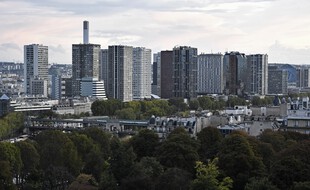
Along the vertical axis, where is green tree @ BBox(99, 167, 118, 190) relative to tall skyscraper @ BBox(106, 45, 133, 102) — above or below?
below

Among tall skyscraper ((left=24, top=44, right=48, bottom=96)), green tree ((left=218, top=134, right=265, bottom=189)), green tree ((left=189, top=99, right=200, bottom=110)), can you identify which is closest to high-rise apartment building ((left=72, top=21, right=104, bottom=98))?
tall skyscraper ((left=24, top=44, right=48, bottom=96))

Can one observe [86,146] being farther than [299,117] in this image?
No

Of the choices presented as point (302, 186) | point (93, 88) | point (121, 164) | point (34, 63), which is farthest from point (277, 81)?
point (302, 186)

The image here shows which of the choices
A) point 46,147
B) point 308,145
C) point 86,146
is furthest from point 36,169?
point 308,145

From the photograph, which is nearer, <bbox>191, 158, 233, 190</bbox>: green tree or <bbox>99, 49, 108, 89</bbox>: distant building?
<bbox>191, 158, 233, 190</bbox>: green tree

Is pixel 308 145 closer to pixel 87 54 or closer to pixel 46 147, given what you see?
pixel 46 147

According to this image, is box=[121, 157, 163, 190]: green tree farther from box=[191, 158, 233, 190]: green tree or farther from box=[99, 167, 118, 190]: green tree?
box=[191, 158, 233, 190]: green tree
